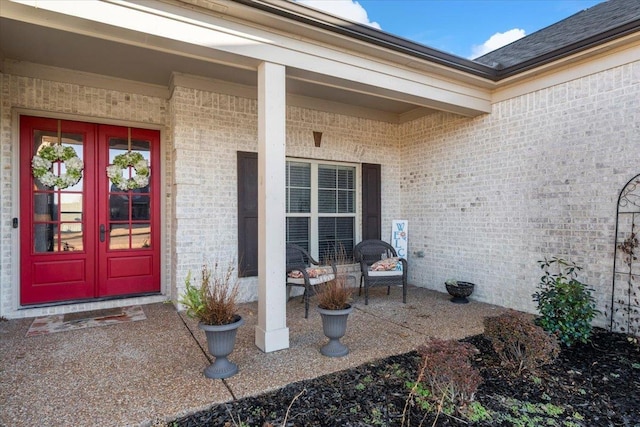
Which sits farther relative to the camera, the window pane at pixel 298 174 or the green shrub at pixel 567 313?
the window pane at pixel 298 174

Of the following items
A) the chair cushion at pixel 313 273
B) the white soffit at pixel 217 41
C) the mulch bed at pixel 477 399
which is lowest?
the mulch bed at pixel 477 399

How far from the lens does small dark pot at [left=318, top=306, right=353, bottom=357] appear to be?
3051 millimetres

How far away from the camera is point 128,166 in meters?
4.86

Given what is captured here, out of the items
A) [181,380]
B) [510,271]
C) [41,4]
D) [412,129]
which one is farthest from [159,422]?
[412,129]

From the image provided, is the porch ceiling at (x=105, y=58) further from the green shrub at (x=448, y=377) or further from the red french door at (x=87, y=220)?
the green shrub at (x=448, y=377)

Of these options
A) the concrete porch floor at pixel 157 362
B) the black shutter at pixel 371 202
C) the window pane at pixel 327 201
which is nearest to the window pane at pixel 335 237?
the window pane at pixel 327 201

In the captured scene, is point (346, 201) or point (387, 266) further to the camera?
point (346, 201)

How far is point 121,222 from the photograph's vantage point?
4.84 m

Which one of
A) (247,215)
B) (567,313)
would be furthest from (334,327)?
(247,215)

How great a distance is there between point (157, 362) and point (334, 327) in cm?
155

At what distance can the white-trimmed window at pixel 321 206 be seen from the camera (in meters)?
5.54

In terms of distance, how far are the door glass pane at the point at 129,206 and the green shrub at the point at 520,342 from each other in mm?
4504

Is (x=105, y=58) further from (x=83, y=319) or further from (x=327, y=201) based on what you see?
(x=327, y=201)

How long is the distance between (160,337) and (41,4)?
9.78ft
